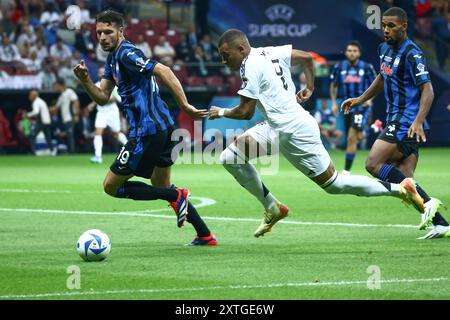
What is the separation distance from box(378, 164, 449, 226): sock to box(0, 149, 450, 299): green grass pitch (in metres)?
0.34

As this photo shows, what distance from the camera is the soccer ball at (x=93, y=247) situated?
379 inches

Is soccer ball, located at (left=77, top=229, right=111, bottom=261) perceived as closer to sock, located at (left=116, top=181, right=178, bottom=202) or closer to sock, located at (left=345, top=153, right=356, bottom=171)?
sock, located at (left=116, top=181, right=178, bottom=202)

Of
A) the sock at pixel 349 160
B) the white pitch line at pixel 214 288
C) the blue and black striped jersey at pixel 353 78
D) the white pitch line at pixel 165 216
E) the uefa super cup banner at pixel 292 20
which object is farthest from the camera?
the uefa super cup banner at pixel 292 20

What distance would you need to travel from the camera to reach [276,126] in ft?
34.4

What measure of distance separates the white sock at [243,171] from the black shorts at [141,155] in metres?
0.66

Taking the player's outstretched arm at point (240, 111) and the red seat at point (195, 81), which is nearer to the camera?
the player's outstretched arm at point (240, 111)

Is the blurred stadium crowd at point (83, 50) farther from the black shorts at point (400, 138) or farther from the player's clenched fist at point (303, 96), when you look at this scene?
the player's clenched fist at point (303, 96)

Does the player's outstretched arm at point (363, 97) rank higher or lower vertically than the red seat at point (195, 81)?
higher

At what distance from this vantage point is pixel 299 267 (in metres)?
9.13

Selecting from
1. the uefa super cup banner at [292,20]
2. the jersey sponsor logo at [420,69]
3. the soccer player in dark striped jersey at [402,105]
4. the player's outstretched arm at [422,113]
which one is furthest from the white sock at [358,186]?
the uefa super cup banner at [292,20]

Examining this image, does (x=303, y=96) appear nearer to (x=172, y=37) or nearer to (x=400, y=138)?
(x=400, y=138)

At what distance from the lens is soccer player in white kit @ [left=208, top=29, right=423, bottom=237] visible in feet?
33.2

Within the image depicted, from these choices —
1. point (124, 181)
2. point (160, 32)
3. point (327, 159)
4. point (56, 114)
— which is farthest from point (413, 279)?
point (160, 32)
